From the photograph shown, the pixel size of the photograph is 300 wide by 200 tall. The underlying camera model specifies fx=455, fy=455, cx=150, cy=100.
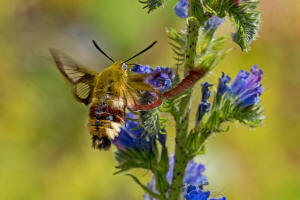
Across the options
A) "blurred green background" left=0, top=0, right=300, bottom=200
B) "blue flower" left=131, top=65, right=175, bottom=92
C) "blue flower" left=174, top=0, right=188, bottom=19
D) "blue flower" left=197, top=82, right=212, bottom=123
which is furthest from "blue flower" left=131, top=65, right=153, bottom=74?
"blurred green background" left=0, top=0, right=300, bottom=200

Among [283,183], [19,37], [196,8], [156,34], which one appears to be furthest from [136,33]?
[196,8]

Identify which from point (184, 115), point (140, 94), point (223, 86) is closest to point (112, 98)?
point (140, 94)

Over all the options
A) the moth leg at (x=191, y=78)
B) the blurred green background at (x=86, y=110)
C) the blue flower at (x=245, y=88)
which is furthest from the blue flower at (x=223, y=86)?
the blurred green background at (x=86, y=110)

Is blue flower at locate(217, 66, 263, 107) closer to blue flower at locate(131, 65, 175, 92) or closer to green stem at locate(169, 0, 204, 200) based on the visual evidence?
green stem at locate(169, 0, 204, 200)

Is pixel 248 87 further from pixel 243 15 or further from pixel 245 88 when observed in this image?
pixel 243 15

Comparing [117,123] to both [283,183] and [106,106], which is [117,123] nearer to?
[106,106]
